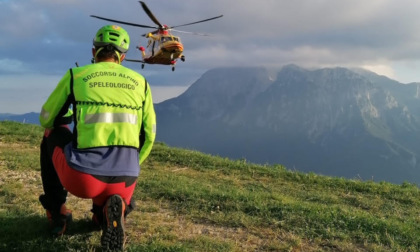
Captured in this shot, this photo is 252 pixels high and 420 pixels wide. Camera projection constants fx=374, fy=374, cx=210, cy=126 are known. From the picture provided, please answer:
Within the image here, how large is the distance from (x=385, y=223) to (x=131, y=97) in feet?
16.5

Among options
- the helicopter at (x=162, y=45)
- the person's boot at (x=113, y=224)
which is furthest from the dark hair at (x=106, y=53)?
the helicopter at (x=162, y=45)

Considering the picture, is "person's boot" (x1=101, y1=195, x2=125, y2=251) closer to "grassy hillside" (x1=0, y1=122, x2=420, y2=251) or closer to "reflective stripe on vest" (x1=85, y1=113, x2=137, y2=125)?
"grassy hillside" (x1=0, y1=122, x2=420, y2=251)

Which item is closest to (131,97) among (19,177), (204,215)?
(204,215)

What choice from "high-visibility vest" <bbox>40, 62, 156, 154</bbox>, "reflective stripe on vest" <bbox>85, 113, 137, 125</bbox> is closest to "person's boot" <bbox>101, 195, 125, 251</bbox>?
"high-visibility vest" <bbox>40, 62, 156, 154</bbox>

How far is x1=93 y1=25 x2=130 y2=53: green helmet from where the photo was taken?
510 cm

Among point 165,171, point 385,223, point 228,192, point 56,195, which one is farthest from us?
point 165,171

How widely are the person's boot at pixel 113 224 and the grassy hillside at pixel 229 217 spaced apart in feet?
1.46

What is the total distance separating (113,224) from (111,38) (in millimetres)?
2458

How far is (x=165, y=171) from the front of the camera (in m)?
11.4

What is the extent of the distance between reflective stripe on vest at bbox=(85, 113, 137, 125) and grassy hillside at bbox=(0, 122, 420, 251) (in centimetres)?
170

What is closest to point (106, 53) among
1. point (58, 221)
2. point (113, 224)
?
point (113, 224)

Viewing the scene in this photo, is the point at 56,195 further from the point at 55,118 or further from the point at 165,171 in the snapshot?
the point at 165,171

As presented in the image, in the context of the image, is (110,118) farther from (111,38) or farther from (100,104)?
(111,38)

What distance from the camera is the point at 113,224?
14.9 ft
